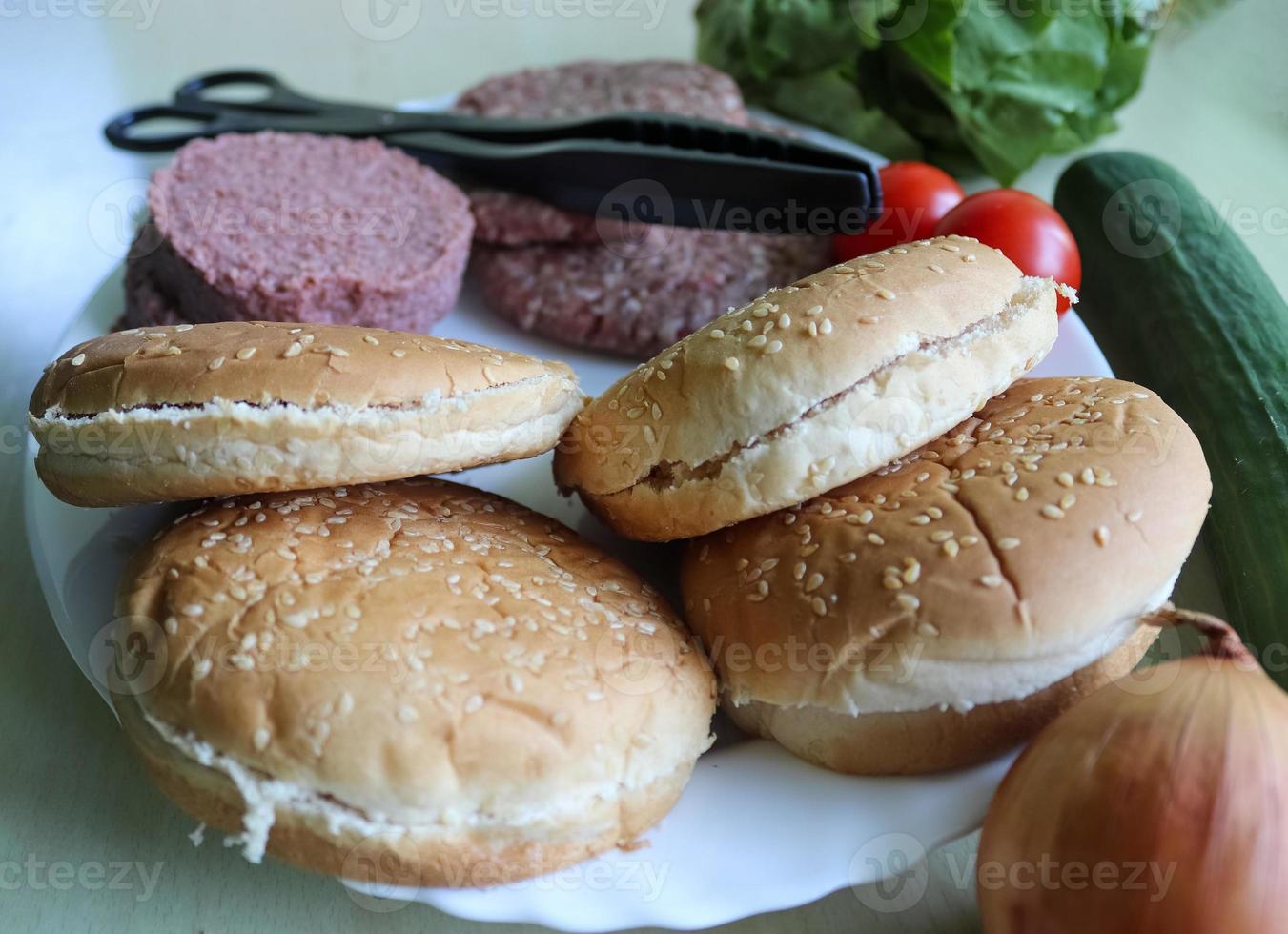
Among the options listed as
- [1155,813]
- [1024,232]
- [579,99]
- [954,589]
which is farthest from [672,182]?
[1155,813]

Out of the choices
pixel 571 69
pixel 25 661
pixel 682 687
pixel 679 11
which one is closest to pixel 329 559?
pixel 682 687

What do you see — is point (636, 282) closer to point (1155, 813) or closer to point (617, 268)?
point (617, 268)

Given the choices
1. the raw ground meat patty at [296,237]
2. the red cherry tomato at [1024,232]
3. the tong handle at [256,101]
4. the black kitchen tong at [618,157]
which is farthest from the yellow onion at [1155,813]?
the tong handle at [256,101]

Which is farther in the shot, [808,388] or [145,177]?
[145,177]

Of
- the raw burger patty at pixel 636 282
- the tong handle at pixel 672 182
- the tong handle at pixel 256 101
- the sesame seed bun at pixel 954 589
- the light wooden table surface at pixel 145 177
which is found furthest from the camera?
the tong handle at pixel 256 101

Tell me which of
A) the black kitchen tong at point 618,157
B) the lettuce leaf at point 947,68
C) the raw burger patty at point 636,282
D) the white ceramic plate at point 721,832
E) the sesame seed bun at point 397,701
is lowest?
the white ceramic plate at point 721,832

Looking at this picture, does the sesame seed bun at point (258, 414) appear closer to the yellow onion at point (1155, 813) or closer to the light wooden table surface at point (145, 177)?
the light wooden table surface at point (145, 177)
